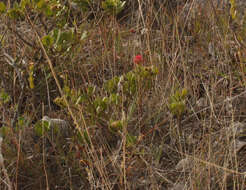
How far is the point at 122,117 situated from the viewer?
67.7 inches

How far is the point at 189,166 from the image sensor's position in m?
1.65

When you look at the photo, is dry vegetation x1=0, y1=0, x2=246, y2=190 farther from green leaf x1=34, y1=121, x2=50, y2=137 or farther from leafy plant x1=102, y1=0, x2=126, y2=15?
leafy plant x1=102, y1=0, x2=126, y2=15

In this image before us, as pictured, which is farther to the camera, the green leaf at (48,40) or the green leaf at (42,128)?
the green leaf at (48,40)

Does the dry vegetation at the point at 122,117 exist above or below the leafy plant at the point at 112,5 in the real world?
below

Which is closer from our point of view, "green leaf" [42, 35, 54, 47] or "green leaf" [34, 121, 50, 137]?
"green leaf" [34, 121, 50, 137]

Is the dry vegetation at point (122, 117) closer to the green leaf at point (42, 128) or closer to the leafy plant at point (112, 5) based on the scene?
the green leaf at point (42, 128)

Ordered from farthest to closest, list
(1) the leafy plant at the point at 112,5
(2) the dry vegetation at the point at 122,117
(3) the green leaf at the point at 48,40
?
(1) the leafy plant at the point at 112,5
(3) the green leaf at the point at 48,40
(2) the dry vegetation at the point at 122,117

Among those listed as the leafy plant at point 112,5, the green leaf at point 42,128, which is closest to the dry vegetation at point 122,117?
the green leaf at point 42,128

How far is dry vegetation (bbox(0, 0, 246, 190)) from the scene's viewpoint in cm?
167

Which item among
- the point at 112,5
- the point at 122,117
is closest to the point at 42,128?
the point at 122,117

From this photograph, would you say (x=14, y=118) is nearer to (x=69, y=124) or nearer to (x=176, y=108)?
(x=69, y=124)

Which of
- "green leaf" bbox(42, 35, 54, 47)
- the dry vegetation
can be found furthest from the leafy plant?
"green leaf" bbox(42, 35, 54, 47)

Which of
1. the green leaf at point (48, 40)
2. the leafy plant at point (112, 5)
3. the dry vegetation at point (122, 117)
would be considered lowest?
the dry vegetation at point (122, 117)

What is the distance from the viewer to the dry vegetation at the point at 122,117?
167 centimetres
